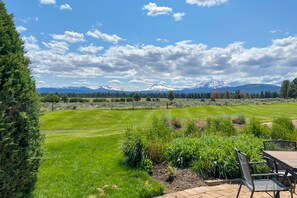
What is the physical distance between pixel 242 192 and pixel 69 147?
591 centimetres

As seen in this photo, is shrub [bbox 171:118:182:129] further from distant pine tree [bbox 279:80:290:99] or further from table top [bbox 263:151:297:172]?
distant pine tree [bbox 279:80:290:99]

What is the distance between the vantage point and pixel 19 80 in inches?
110

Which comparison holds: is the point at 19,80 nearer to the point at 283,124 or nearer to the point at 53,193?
the point at 53,193

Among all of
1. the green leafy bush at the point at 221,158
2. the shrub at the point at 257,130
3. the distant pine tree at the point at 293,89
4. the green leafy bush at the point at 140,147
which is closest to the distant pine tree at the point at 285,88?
the distant pine tree at the point at 293,89

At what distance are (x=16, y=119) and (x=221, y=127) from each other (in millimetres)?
7906

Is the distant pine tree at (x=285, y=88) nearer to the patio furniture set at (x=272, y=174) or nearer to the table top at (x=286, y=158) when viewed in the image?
the table top at (x=286, y=158)

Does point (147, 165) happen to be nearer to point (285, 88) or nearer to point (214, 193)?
point (214, 193)

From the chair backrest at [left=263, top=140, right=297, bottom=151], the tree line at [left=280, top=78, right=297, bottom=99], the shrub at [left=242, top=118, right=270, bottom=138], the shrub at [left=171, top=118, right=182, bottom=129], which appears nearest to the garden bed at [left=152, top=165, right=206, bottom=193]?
the chair backrest at [left=263, top=140, right=297, bottom=151]

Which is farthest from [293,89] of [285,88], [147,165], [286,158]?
[286,158]

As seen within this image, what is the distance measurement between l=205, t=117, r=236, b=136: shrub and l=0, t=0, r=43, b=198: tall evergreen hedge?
7.16 meters

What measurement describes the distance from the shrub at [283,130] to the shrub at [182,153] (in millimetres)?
3525

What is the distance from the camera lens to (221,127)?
9508 mm

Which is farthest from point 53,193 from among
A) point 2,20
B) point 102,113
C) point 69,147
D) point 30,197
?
point 102,113

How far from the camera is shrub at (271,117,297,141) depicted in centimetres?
850
